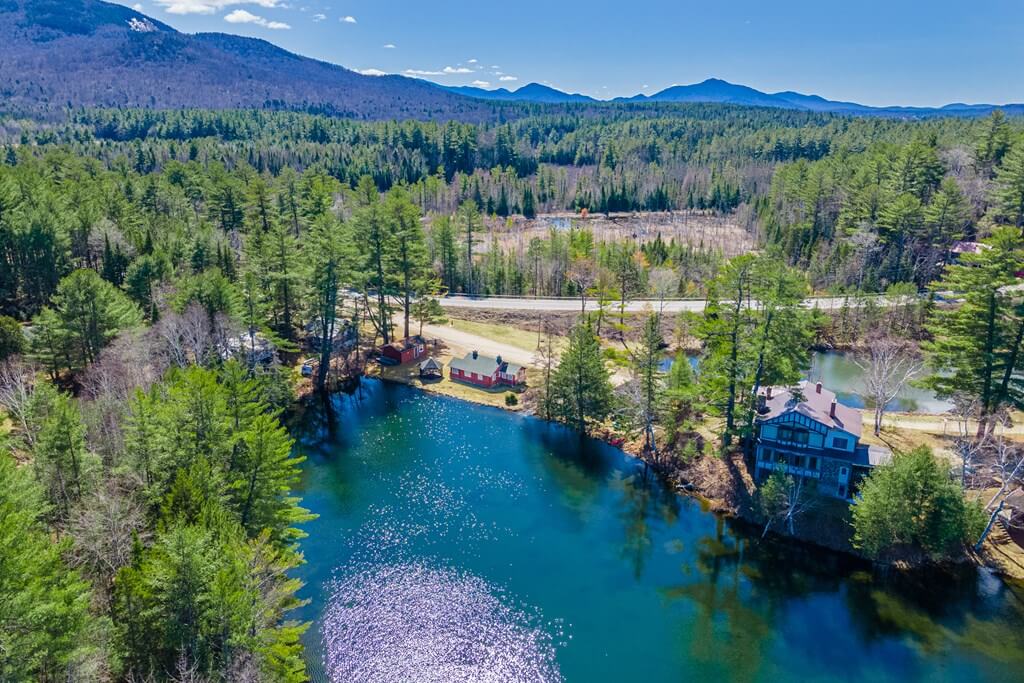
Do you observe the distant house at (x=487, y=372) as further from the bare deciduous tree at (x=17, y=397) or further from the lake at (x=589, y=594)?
the bare deciduous tree at (x=17, y=397)

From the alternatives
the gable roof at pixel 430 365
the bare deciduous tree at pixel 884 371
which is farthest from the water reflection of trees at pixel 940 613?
the gable roof at pixel 430 365

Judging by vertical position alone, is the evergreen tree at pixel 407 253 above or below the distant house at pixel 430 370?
above

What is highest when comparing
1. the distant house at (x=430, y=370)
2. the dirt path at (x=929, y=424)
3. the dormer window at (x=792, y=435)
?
the dormer window at (x=792, y=435)

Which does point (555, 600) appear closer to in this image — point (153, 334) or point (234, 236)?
point (153, 334)

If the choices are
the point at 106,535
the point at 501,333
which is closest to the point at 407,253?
the point at 501,333

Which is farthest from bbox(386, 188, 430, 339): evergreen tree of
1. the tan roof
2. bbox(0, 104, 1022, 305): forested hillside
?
the tan roof

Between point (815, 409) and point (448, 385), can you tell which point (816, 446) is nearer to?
point (815, 409)

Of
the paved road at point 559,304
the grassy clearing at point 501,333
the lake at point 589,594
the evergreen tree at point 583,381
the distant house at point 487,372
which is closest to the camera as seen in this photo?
the lake at point 589,594
